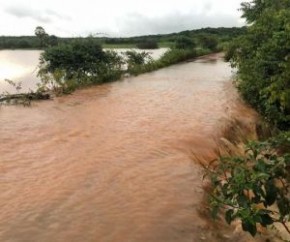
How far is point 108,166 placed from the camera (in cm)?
929

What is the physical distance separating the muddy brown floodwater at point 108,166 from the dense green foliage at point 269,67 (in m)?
1.11

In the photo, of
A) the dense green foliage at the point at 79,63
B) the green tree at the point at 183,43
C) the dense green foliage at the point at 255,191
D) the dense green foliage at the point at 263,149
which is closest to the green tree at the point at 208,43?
the green tree at the point at 183,43

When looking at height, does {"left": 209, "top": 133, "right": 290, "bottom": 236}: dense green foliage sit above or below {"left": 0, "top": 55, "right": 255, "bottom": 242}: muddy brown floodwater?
above

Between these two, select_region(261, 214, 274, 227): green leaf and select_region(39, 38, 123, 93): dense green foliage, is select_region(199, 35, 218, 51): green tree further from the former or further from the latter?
select_region(261, 214, 274, 227): green leaf

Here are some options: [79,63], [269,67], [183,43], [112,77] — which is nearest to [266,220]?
[269,67]

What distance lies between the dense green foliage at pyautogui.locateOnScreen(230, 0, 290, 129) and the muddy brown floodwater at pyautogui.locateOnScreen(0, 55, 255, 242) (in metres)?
1.11

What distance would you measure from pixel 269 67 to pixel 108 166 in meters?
6.58

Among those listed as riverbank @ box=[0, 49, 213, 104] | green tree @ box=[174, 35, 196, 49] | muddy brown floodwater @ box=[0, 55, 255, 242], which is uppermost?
green tree @ box=[174, 35, 196, 49]

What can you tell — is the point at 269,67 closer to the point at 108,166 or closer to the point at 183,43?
the point at 108,166

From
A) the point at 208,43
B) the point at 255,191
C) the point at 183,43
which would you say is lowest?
the point at 208,43

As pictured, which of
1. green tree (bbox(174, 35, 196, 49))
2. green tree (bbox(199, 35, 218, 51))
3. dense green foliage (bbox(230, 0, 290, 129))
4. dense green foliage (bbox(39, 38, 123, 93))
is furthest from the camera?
green tree (bbox(199, 35, 218, 51))

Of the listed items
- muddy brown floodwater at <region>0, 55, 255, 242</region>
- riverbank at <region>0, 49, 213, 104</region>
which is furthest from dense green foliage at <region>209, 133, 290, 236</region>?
riverbank at <region>0, 49, 213, 104</region>

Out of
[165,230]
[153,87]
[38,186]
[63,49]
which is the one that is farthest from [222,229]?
[63,49]

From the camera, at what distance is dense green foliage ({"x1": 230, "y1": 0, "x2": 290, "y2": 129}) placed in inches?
422
